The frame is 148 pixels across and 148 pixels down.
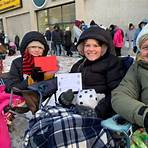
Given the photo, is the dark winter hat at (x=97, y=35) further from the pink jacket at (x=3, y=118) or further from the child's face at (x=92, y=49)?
the pink jacket at (x=3, y=118)

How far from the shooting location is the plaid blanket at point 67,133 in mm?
2553

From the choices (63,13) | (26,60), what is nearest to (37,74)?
(26,60)

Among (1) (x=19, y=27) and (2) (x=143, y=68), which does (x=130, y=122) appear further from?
(1) (x=19, y=27)

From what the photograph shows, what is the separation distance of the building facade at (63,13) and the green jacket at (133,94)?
13.9 meters

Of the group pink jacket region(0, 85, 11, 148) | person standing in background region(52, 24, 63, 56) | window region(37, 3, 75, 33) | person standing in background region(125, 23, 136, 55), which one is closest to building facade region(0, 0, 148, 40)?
window region(37, 3, 75, 33)

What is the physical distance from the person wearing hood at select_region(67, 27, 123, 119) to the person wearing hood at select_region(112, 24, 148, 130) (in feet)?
1.33

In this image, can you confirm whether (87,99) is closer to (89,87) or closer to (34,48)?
(89,87)

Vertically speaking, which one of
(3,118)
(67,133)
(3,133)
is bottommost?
(3,133)

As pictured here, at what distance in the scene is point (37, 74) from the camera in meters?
3.86

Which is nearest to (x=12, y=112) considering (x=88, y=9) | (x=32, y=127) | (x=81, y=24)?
(x=32, y=127)

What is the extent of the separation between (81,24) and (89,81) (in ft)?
37.5

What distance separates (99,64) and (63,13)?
715 inches

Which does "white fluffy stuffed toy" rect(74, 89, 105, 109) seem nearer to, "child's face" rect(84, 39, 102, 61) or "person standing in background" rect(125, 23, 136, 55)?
"child's face" rect(84, 39, 102, 61)

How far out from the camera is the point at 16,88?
12.5ft
